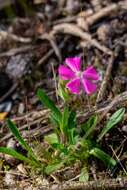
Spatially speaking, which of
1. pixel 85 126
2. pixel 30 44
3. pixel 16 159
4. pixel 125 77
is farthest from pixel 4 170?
pixel 30 44

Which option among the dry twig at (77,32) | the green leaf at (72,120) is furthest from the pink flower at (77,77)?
the dry twig at (77,32)

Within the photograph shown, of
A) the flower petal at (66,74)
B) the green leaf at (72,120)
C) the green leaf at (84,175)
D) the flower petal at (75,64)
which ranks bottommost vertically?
the green leaf at (84,175)

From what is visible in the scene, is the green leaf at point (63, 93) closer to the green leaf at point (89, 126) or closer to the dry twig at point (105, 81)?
the green leaf at point (89, 126)

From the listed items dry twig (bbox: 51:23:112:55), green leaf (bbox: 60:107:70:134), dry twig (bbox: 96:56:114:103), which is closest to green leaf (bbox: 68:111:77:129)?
green leaf (bbox: 60:107:70:134)

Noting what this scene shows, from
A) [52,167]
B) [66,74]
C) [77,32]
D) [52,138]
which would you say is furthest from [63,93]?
[77,32]

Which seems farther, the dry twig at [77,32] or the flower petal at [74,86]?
the dry twig at [77,32]

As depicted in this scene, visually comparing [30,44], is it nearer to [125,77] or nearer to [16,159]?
[125,77]

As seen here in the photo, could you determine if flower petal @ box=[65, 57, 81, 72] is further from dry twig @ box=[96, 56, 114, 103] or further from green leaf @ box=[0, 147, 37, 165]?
green leaf @ box=[0, 147, 37, 165]
